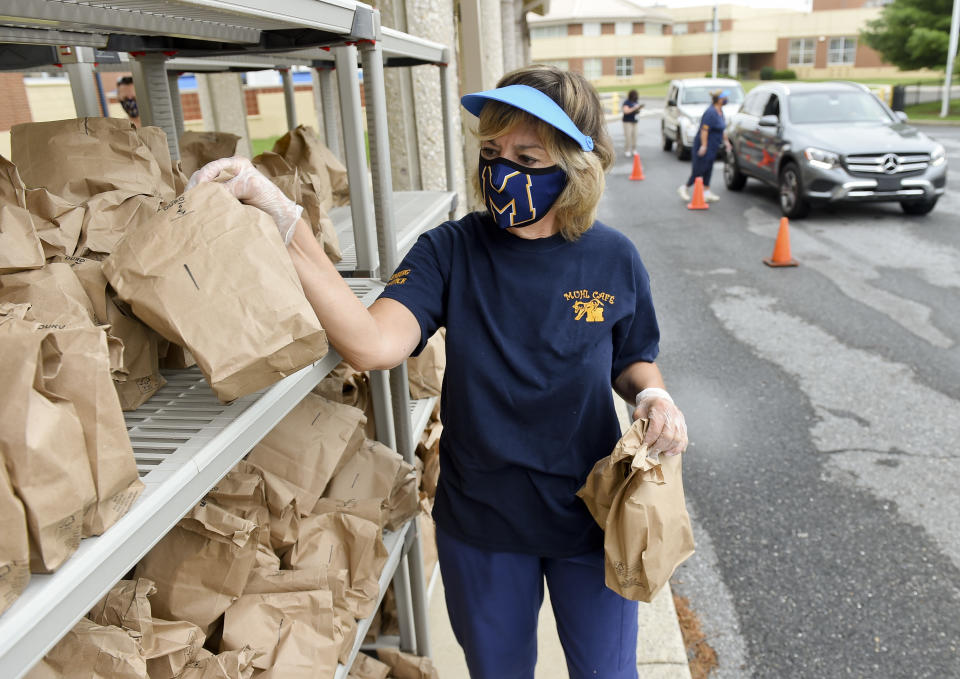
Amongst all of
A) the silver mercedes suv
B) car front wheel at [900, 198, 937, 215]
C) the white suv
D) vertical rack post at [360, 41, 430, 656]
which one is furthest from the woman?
vertical rack post at [360, 41, 430, 656]

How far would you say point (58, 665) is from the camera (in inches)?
48.7

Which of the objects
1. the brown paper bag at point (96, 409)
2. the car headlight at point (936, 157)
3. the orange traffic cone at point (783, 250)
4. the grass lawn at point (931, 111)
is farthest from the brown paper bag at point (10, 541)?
the grass lawn at point (931, 111)

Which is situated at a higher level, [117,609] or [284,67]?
[284,67]

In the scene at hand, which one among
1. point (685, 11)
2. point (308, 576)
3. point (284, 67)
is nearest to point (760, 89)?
point (284, 67)

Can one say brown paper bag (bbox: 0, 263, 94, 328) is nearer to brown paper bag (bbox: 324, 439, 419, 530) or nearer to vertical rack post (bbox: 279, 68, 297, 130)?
brown paper bag (bbox: 324, 439, 419, 530)

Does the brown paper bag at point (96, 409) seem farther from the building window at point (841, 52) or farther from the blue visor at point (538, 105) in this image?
the building window at point (841, 52)

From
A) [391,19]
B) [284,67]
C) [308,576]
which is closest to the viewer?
[308,576]

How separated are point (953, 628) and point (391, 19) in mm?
4226

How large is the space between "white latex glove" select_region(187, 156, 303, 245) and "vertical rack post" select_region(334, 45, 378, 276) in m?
0.54

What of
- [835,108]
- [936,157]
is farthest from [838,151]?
[835,108]

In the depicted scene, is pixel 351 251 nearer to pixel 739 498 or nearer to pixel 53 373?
pixel 53 373

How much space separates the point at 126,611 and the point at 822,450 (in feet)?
13.8

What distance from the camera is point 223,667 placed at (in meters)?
1.51

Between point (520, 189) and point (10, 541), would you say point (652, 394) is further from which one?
point (10, 541)
